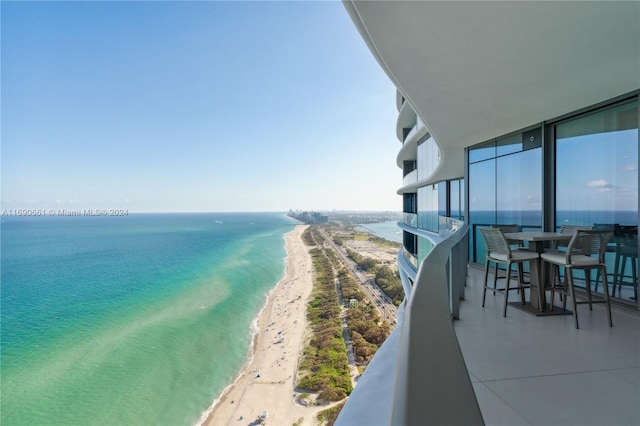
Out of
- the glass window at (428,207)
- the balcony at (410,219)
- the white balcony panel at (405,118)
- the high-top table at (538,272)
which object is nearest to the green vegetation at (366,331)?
the balcony at (410,219)

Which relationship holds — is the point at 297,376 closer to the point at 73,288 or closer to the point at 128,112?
the point at 73,288

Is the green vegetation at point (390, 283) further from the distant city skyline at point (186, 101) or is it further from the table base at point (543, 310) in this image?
the table base at point (543, 310)

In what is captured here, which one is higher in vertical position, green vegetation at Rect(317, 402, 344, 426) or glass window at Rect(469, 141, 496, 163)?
glass window at Rect(469, 141, 496, 163)

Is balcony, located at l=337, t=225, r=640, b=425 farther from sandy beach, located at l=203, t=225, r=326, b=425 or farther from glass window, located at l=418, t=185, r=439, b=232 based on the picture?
sandy beach, located at l=203, t=225, r=326, b=425

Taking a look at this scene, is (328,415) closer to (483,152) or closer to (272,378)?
(272,378)

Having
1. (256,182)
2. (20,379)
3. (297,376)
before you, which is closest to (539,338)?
(297,376)

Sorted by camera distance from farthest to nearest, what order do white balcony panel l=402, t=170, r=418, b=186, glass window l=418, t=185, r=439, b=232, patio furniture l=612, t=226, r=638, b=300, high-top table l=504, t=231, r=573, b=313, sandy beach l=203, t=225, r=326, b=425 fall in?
white balcony panel l=402, t=170, r=418, b=186 → sandy beach l=203, t=225, r=326, b=425 → glass window l=418, t=185, r=439, b=232 → patio furniture l=612, t=226, r=638, b=300 → high-top table l=504, t=231, r=573, b=313

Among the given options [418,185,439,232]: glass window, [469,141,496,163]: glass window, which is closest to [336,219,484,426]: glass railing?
[469,141,496,163]: glass window

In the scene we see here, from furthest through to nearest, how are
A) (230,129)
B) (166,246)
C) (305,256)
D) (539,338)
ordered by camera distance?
1. (166,246)
2. (230,129)
3. (305,256)
4. (539,338)
